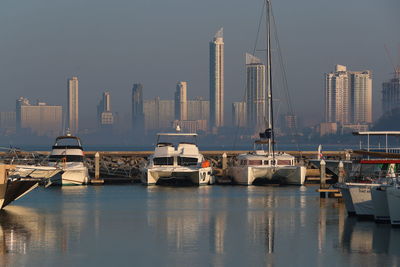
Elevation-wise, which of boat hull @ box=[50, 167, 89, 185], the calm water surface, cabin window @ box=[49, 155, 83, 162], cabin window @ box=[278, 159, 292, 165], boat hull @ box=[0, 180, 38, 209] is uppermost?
cabin window @ box=[49, 155, 83, 162]

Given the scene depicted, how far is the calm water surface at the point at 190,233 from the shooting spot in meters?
32.8

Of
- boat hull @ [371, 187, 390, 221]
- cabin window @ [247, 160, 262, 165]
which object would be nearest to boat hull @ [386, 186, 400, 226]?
boat hull @ [371, 187, 390, 221]

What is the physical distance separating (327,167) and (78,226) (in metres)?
34.1

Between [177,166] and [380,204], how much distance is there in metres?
31.2

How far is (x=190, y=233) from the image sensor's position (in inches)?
1574

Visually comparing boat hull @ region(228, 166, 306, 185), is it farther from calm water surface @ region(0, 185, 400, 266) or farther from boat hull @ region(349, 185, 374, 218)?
boat hull @ region(349, 185, 374, 218)

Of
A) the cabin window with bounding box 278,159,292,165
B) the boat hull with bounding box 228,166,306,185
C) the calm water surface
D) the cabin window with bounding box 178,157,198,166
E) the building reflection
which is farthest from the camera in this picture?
→ the cabin window with bounding box 278,159,292,165

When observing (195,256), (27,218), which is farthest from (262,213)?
(195,256)

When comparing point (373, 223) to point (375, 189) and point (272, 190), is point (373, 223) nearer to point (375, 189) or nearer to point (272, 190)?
point (375, 189)

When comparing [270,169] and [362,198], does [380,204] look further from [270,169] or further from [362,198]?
[270,169]

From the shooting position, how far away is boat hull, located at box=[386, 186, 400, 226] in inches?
1491

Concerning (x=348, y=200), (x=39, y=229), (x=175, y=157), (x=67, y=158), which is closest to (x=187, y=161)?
(x=175, y=157)

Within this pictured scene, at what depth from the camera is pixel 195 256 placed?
3306 centimetres

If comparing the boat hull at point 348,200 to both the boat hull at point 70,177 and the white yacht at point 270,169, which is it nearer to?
the white yacht at point 270,169
